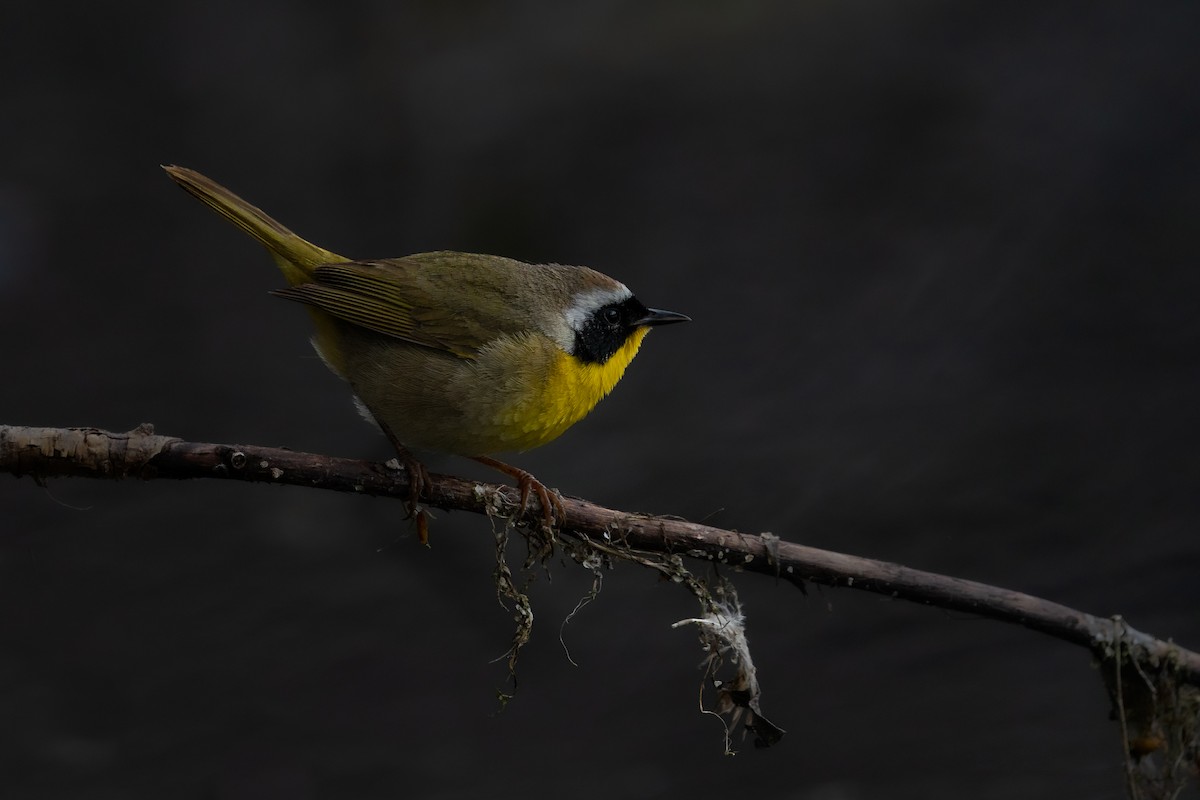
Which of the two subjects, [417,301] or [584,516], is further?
[417,301]

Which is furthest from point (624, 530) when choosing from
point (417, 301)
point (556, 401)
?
point (417, 301)

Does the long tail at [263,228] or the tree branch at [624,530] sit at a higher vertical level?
the long tail at [263,228]

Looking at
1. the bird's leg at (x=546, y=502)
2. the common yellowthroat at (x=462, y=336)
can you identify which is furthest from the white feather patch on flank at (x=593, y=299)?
the bird's leg at (x=546, y=502)

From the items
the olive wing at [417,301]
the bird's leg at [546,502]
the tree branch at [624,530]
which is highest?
the olive wing at [417,301]

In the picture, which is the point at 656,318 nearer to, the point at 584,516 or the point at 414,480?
the point at 584,516

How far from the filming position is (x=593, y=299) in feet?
10.5

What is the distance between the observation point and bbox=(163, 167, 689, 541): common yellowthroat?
292 cm

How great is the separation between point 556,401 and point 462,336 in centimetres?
36

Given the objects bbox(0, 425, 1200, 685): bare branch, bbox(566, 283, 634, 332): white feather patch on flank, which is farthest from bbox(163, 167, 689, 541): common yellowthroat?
bbox(0, 425, 1200, 685): bare branch

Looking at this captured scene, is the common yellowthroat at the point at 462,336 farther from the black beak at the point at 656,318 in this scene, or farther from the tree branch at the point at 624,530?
the tree branch at the point at 624,530

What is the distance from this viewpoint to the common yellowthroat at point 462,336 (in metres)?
2.92

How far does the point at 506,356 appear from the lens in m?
2.97

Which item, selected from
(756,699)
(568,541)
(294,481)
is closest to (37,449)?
(294,481)

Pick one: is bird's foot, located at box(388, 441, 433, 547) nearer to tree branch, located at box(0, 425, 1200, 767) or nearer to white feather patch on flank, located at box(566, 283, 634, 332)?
tree branch, located at box(0, 425, 1200, 767)
